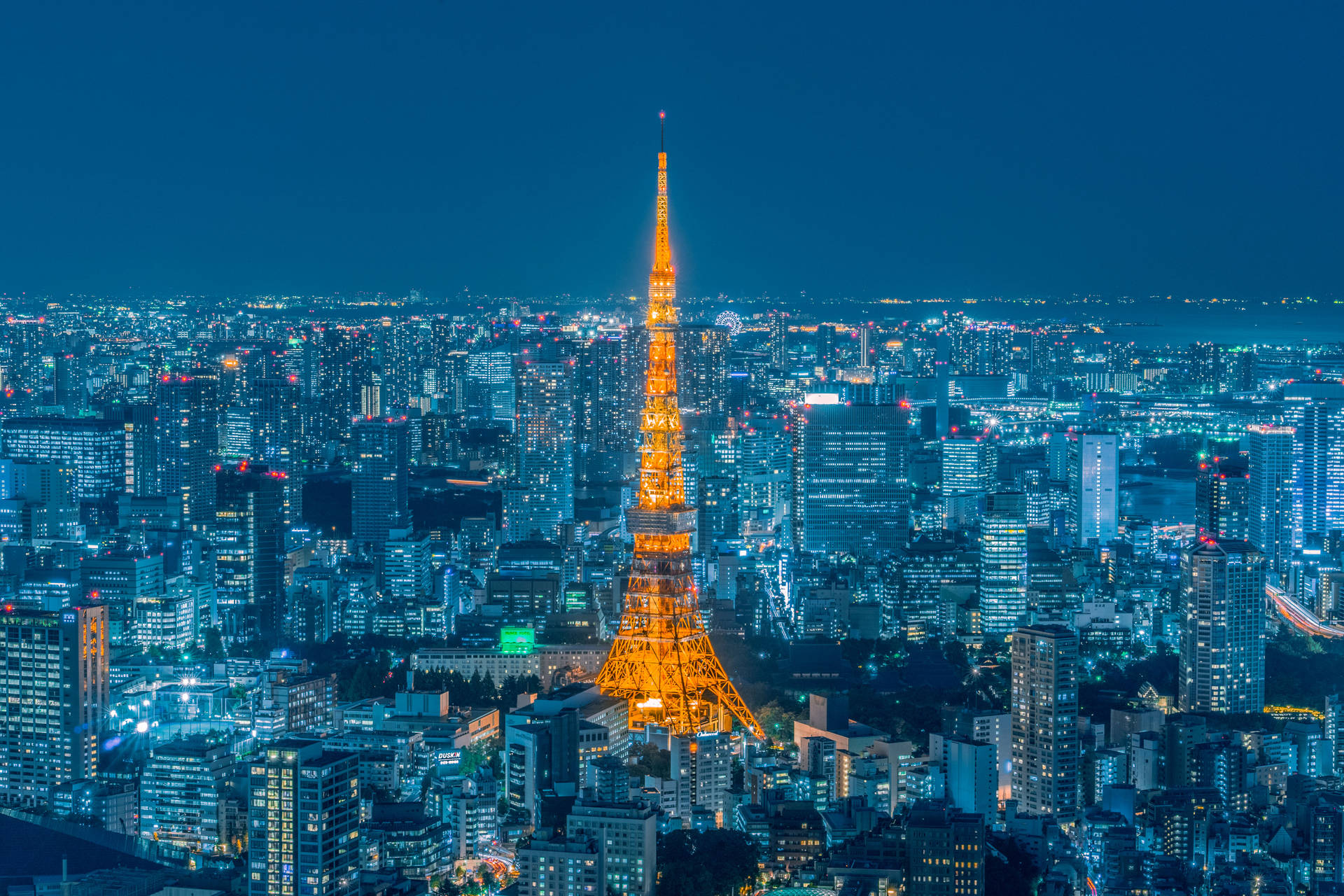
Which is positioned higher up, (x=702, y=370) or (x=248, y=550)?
(x=702, y=370)

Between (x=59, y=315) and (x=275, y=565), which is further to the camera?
(x=59, y=315)

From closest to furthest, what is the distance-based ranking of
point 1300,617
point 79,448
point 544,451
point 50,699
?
point 50,699 < point 1300,617 < point 79,448 < point 544,451

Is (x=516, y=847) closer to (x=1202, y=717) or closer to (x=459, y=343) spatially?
(x=1202, y=717)

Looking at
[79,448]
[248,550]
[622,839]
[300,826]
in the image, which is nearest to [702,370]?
[79,448]

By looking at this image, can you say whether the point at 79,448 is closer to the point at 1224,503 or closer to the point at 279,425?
the point at 279,425

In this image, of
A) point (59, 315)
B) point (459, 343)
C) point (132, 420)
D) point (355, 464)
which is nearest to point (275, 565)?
point (355, 464)

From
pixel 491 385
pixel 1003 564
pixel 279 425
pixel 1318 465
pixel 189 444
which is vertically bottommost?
pixel 1003 564
